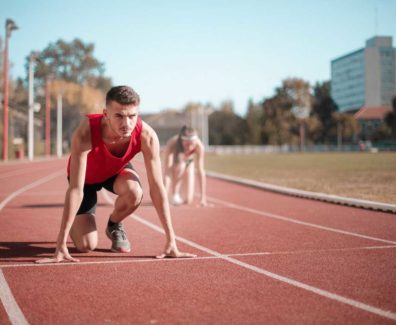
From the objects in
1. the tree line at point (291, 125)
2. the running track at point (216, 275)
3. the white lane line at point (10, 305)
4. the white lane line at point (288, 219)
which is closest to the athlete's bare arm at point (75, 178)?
the running track at point (216, 275)

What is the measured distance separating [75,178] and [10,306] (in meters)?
1.65

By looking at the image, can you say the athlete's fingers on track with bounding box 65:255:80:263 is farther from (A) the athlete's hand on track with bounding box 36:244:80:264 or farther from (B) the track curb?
(B) the track curb

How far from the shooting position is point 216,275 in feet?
15.9

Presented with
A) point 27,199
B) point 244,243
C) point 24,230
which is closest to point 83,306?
point 244,243

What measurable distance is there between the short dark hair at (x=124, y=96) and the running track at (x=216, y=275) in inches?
63.7

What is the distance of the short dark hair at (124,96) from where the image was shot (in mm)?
4809

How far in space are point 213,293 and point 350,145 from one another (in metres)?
86.5

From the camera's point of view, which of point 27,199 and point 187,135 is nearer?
point 187,135

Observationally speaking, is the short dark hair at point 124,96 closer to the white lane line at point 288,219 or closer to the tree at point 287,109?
the white lane line at point 288,219

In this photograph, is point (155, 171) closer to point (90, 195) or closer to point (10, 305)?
point (90, 195)

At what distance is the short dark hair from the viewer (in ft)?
15.8

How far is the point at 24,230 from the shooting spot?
7844mm

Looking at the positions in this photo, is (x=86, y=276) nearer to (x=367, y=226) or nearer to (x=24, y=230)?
(x=24, y=230)

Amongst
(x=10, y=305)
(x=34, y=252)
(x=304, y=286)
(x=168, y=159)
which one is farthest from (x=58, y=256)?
(x=168, y=159)
